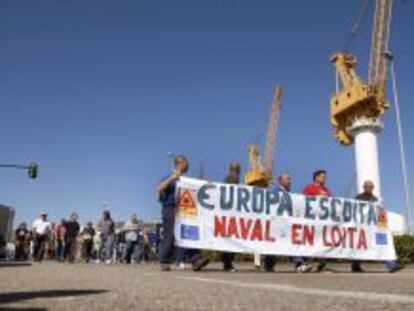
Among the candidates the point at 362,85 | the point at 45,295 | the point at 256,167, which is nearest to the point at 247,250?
the point at 45,295

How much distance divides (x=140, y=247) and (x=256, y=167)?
3394 inches

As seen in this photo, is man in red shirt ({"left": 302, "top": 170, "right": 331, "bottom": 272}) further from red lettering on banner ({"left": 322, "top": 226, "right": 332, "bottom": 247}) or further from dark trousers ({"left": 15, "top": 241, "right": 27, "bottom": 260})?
dark trousers ({"left": 15, "top": 241, "right": 27, "bottom": 260})

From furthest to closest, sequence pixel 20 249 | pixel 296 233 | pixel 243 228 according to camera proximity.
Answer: pixel 20 249, pixel 296 233, pixel 243 228

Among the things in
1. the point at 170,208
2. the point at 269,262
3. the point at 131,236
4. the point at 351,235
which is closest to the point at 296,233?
the point at 269,262

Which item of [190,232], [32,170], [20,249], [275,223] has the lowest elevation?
[190,232]

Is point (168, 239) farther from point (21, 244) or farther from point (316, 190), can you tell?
point (21, 244)

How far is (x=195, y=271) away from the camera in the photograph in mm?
10992

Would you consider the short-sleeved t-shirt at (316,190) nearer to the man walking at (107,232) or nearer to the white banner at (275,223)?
the white banner at (275,223)

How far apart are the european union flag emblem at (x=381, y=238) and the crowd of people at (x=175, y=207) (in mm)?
417

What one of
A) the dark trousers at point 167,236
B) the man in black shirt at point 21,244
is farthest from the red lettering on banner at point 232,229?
the man in black shirt at point 21,244

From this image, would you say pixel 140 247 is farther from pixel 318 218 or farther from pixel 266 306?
pixel 266 306

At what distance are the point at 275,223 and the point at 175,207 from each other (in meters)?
1.95

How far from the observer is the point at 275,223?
1211cm

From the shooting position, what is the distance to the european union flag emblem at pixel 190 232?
443 inches
